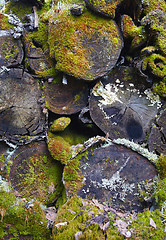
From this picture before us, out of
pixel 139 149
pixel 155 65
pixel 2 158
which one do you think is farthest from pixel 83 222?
→ pixel 155 65

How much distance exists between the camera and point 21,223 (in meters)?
2.79

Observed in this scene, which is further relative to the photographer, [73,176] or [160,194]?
[73,176]

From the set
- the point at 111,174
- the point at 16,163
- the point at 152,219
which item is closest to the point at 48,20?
the point at 16,163

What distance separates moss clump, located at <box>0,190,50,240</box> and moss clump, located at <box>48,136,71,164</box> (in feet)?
2.60

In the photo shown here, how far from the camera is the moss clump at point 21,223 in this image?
2754 millimetres

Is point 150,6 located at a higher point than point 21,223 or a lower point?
higher

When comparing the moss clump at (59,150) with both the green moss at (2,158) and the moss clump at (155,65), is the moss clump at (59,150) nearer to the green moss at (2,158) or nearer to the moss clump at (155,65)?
the green moss at (2,158)

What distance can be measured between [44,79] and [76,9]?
1197mm

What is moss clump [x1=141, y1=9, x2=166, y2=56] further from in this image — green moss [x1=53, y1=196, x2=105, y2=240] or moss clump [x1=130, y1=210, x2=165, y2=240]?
green moss [x1=53, y1=196, x2=105, y2=240]

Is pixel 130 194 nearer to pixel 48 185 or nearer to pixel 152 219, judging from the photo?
pixel 152 219

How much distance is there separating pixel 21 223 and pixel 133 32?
3322 mm

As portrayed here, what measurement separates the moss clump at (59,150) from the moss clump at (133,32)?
2056 millimetres

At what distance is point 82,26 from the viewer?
3486 mm

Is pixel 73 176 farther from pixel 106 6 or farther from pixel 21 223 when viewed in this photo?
pixel 106 6
